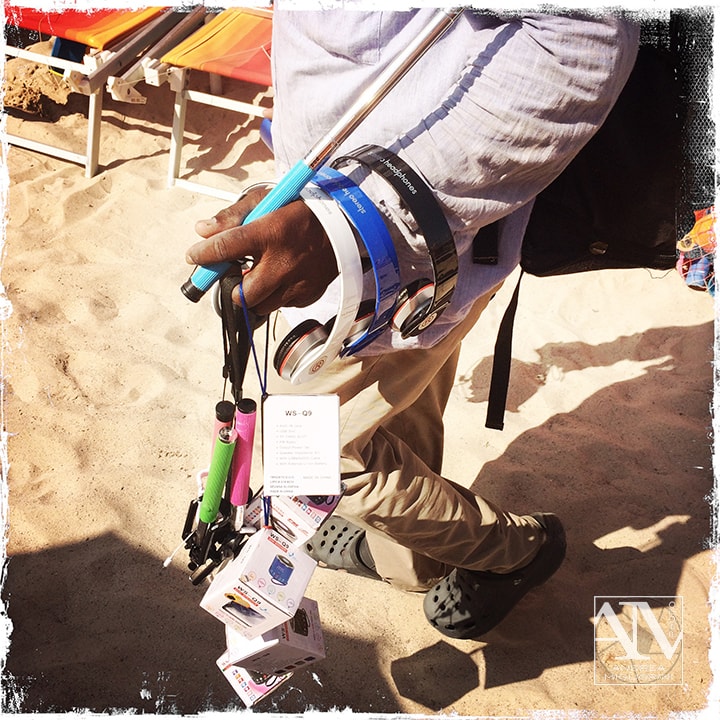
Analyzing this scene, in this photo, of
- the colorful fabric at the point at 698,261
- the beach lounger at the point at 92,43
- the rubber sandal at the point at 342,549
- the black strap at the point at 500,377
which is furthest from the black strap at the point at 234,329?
the beach lounger at the point at 92,43

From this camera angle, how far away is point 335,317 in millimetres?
1182

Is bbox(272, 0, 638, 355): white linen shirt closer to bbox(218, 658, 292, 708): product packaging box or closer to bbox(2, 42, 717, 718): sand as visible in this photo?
bbox(218, 658, 292, 708): product packaging box

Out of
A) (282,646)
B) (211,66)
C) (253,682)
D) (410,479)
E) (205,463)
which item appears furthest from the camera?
(211,66)

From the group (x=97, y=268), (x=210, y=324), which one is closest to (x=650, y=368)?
(x=210, y=324)

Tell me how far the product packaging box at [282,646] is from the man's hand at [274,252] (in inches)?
26.1

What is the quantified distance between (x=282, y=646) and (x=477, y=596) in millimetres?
759

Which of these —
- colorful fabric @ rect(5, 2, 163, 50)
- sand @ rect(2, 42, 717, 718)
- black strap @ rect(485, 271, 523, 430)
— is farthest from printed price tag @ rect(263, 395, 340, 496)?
colorful fabric @ rect(5, 2, 163, 50)

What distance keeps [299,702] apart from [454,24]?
1616mm

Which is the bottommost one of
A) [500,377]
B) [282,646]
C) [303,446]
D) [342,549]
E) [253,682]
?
[342,549]

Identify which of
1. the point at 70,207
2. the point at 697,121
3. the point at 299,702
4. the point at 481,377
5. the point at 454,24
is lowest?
the point at 299,702

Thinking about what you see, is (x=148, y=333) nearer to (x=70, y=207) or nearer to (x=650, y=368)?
(x=70, y=207)

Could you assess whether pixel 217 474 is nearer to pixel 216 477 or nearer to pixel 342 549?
pixel 216 477

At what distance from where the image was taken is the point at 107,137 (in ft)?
12.8

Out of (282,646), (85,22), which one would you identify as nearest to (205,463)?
(282,646)
